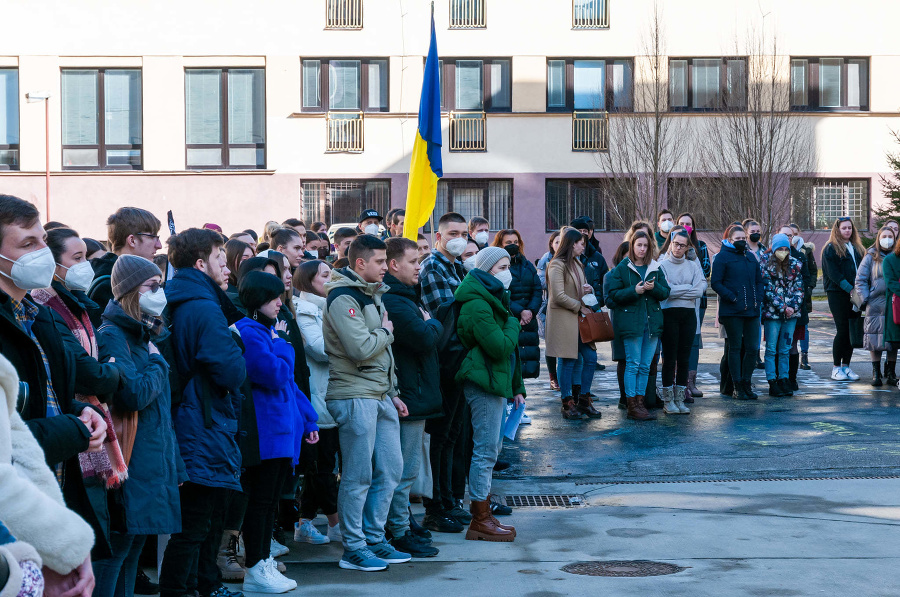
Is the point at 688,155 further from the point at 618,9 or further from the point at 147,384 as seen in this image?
the point at 147,384

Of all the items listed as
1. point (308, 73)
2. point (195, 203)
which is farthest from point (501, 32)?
point (195, 203)

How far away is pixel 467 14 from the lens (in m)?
35.4

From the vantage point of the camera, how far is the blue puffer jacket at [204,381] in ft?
18.4

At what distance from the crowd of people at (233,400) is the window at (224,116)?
80.6 ft

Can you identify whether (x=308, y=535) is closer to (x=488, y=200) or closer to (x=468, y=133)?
(x=468, y=133)

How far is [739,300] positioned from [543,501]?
560 centimetres

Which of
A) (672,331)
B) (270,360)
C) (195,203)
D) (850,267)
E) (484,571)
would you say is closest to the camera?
(270,360)

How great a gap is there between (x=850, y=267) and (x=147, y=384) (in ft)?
40.3

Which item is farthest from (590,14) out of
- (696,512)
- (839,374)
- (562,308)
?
(696,512)

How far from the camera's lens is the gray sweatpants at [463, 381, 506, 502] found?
763 cm

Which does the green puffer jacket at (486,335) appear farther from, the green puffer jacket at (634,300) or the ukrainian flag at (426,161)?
the green puffer jacket at (634,300)

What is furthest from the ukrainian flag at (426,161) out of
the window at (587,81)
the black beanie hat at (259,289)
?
the window at (587,81)

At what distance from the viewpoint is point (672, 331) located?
1282cm

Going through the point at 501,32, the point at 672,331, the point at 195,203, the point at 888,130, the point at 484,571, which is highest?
the point at 501,32
